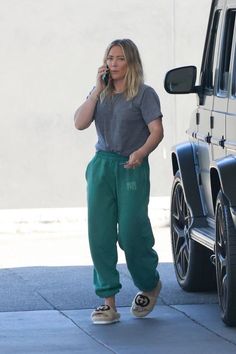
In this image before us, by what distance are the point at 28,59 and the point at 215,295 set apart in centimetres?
544

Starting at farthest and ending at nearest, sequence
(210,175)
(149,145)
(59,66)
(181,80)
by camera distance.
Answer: (59,66) → (181,80) → (210,175) → (149,145)

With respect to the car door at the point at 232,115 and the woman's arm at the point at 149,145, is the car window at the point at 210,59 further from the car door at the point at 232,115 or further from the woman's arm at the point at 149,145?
the woman's arm at the point at 149,145

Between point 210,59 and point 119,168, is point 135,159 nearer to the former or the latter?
point 119,168

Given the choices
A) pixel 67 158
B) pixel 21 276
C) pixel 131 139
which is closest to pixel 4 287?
pixel 21 276

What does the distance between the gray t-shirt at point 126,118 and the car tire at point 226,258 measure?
67cm

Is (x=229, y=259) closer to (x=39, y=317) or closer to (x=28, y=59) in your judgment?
(x=39, y=317)

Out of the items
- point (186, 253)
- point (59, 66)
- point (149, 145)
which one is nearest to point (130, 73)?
point (149, 145)

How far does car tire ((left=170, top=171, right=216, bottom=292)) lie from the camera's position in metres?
9.40

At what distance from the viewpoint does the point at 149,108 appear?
8.16m

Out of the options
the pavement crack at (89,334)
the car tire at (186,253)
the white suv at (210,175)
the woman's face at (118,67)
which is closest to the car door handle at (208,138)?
the white suv at (210,175)

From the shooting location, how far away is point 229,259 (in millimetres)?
7742

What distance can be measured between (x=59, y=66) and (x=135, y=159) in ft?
20.8

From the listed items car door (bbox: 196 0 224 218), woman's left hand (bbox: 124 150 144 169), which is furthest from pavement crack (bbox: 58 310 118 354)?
car door (bbox: 196 0 224 218)

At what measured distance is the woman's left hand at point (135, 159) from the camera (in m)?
8.05
